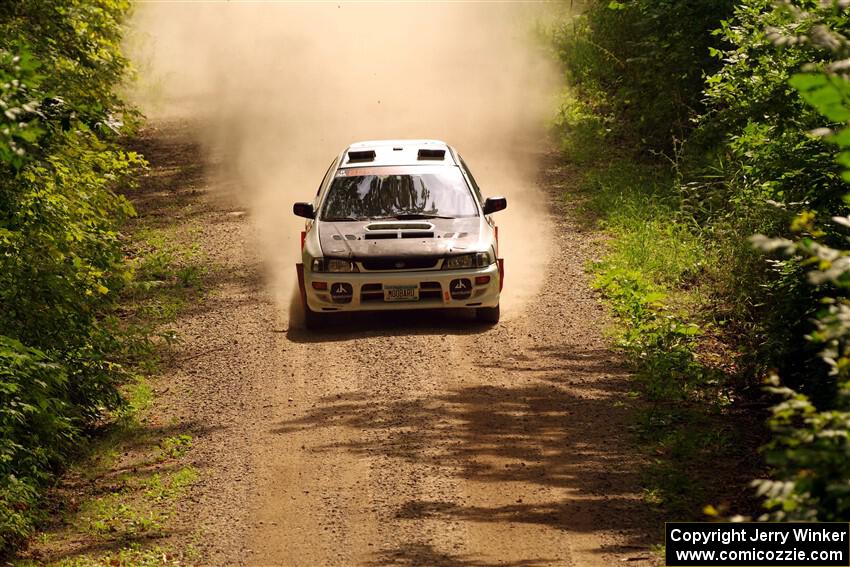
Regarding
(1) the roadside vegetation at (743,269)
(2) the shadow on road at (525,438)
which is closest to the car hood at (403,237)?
(2) the shadow on road at (525,438)

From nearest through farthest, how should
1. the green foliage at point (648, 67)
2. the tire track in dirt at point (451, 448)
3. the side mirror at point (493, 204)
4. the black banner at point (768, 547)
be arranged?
the black banner at point (768, 547), the tire track in dirt at point (451, 448), the side mirror at point (493, 204), the green foliage at point (648, 67)

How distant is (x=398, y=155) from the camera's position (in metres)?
14.3

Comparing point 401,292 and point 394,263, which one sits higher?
point 394,263

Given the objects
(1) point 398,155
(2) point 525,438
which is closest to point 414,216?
(1) point 398,155

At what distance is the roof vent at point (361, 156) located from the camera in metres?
14.3

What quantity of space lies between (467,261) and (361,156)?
8.14 feet

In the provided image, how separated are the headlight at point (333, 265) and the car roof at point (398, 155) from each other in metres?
1.83

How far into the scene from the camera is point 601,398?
11227mm

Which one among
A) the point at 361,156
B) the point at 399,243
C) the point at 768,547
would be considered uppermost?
the point at 361,156

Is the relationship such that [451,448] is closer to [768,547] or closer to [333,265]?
[333,265]

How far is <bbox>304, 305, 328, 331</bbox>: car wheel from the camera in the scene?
13305 mm

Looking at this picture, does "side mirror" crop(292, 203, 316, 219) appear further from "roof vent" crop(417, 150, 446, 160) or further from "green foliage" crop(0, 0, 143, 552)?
"green foliage" crop(0, 0, 143, 552)

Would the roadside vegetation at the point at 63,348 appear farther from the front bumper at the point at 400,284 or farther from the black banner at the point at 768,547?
the black banner at the point at 768,547

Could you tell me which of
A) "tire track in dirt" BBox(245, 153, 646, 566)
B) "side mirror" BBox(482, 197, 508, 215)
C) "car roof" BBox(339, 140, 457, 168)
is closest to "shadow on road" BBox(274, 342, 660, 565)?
"tire track in dirt" BBox(245, 153, 646, 566)
